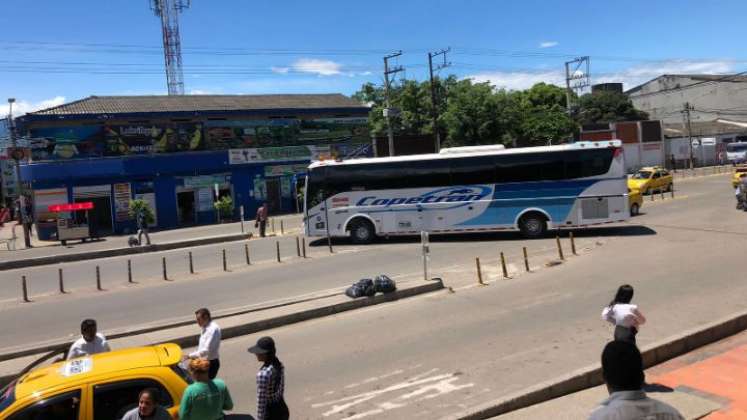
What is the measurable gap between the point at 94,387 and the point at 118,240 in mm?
30474

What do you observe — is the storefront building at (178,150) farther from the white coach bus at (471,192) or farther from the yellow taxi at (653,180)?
the yellow taxi at (653,180)

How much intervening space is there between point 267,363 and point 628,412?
3.57 metres

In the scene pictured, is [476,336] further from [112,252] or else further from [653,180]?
[653,180]

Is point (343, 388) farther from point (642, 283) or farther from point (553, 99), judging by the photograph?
point (553, 99)

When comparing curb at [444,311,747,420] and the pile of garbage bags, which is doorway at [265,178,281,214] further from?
curb at [444,311,747,420]

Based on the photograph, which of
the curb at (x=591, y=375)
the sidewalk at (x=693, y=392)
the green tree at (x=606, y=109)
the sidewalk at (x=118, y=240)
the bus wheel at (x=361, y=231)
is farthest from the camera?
the green tree at (x=606, y=109)


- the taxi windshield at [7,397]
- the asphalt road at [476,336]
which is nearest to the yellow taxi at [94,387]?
the taxi windshield at [7,397]

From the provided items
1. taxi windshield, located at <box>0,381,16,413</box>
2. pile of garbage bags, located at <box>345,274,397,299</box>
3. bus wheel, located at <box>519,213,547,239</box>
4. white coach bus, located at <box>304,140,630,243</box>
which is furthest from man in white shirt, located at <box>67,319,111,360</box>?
bus wheel, located at <box>519,213,547,239</box>

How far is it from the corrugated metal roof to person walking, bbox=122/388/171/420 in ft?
121

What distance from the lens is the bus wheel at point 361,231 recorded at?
2497 cm

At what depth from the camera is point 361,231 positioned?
25016mm

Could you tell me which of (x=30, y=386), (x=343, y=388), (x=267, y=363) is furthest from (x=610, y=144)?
(x=30, y=386)

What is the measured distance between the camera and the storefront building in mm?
37531

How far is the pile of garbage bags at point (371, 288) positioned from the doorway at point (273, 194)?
32.6m
